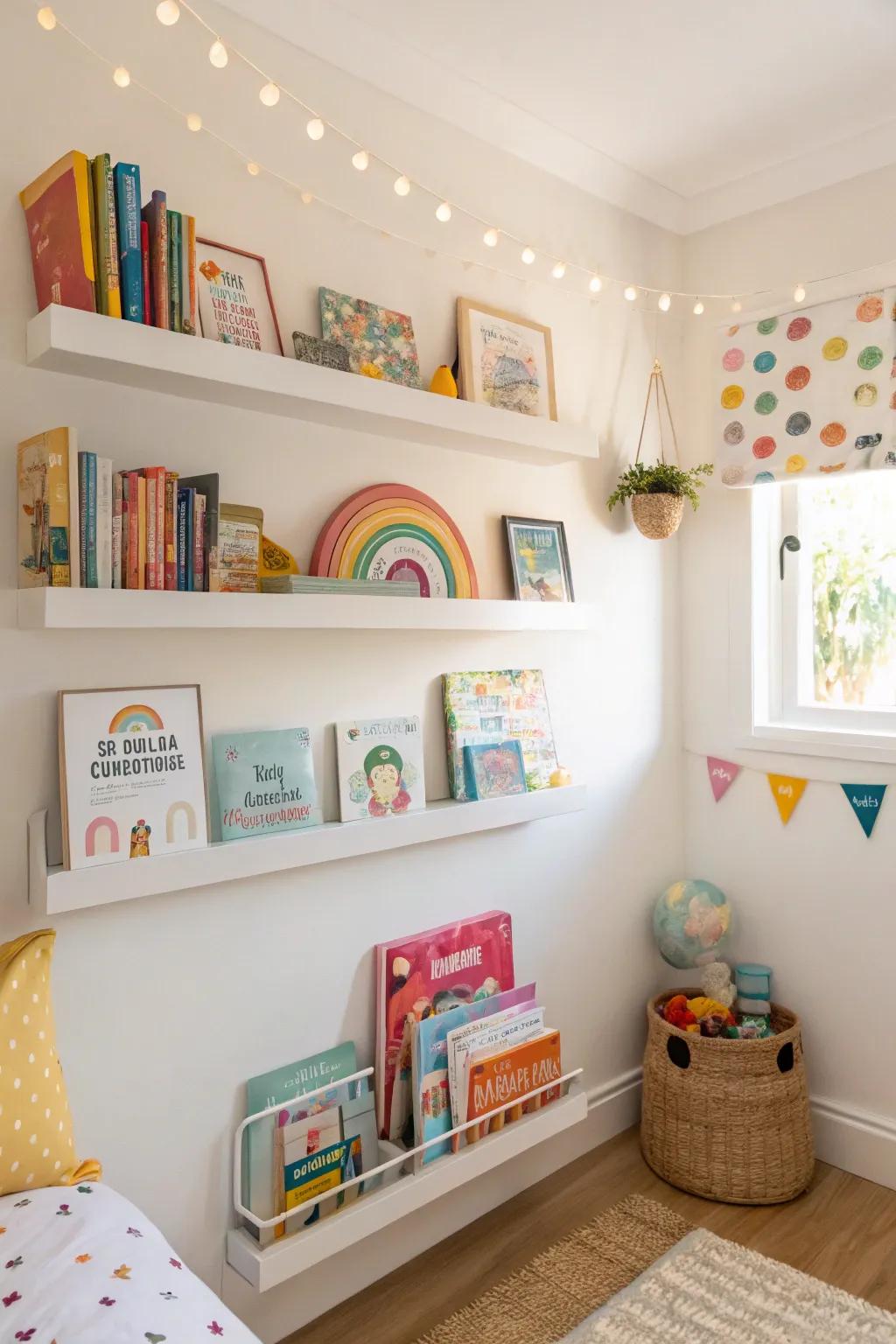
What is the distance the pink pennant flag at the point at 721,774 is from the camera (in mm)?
2693

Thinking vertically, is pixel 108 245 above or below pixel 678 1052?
above

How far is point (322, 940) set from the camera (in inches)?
75.9

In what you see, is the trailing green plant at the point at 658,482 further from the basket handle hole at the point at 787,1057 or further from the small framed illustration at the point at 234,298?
the basket handle hole at the point at 787,1057

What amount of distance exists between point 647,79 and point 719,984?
6.98ft

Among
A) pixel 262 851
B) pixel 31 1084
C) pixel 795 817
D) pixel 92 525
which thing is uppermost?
pixel 92 525

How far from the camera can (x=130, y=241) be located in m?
1.47

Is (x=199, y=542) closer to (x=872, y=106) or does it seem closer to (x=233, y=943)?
(x=233, y=943)

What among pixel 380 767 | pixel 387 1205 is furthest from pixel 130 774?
pixel 387 1205

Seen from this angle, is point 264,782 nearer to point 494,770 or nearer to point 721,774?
point 494,770

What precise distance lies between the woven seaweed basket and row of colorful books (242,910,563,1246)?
0.38 meters

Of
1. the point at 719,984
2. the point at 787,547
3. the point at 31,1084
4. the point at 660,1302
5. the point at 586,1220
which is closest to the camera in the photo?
the point at 31,1084

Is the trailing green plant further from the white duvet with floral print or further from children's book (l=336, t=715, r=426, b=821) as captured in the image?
the white duvet with floral print

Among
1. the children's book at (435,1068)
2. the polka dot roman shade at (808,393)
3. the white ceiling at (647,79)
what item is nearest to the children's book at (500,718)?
the children's book at (435,1068)

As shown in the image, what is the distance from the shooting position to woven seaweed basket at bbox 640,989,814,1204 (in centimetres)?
229
